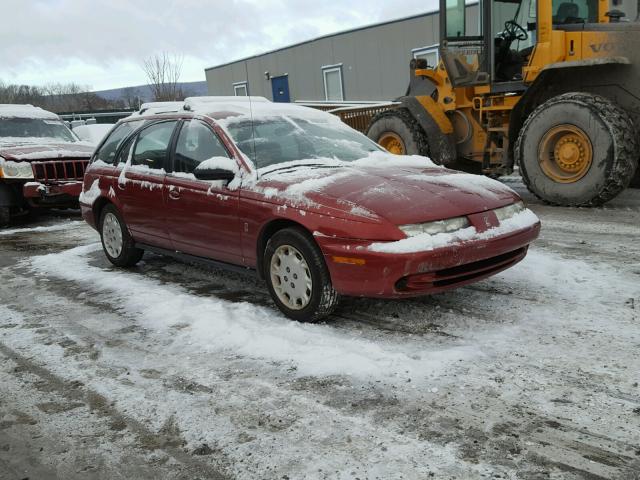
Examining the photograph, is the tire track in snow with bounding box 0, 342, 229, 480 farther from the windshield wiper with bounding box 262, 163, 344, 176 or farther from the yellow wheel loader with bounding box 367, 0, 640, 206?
the yellow wheel loader with bounding box 367, 0, 640, 206

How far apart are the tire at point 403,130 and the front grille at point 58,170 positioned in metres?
4.82

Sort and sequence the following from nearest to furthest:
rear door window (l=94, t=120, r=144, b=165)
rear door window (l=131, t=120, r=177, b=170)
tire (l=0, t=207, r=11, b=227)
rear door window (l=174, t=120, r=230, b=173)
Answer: rear door window (l=174, t=120, r=230, b=173) → rear door window (l=131, t=120, r=177, b=170) → rear door window (l=94, t=120, r=144, b=165) → tire (l=0, t=207, r=11, b=227)

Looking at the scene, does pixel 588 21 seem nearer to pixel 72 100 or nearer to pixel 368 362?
pixel 368 362

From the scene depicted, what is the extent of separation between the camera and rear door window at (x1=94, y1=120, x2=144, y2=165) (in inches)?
230

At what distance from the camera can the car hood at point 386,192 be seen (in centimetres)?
357

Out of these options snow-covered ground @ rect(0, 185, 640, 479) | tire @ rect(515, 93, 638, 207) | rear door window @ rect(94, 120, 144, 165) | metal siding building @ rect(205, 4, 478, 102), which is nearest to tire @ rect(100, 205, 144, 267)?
rear door window @ rect(94, 120, 144, 165)

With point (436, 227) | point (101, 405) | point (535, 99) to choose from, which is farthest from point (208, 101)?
point (535, 99)

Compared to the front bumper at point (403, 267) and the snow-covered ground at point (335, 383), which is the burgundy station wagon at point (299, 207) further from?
the snow-covered ground at point (335, 383)

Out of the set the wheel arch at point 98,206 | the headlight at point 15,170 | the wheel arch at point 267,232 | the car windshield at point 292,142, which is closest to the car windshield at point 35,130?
the headlight at point 15,170

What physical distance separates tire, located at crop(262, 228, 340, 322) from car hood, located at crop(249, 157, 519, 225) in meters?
0.25

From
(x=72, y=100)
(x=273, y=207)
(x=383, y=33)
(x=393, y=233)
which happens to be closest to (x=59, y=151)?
(x=273, y=207)

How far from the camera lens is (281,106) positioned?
5.25 m

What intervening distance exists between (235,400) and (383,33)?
60.1 ft

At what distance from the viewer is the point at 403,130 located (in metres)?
8.98
